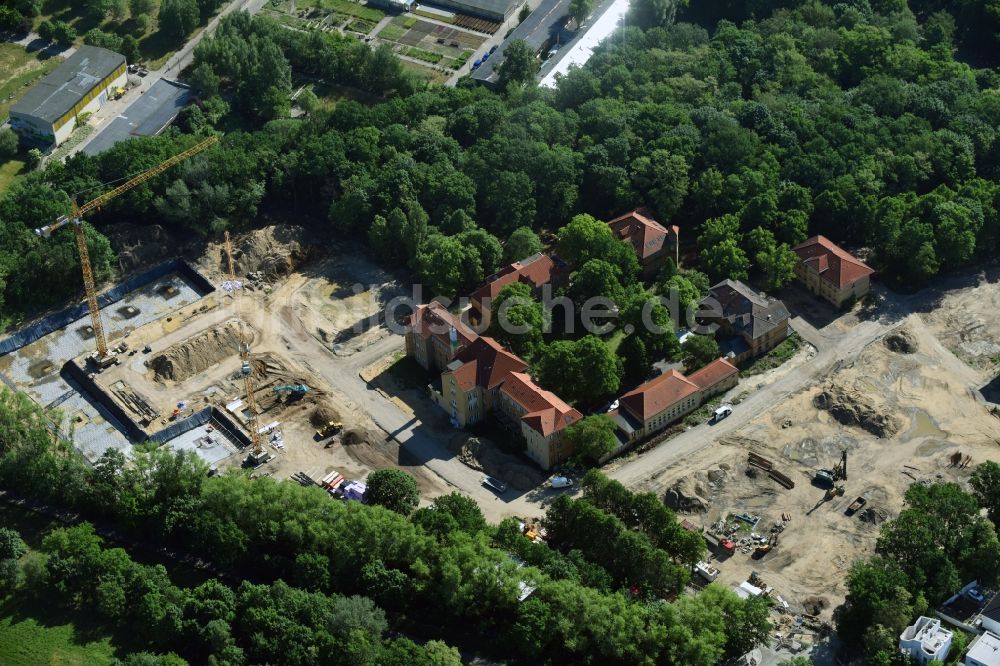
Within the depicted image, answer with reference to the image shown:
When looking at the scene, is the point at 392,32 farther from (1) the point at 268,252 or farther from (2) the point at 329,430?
(2) the point at 329,430

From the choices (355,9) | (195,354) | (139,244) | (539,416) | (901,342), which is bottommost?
(195,354)

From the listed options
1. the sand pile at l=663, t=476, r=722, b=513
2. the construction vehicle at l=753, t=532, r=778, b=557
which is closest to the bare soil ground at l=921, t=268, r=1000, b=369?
the construction vehicle at l=753, t=532, r=778, b=557

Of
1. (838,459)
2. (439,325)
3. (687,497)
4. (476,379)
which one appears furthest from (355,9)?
(838,459)

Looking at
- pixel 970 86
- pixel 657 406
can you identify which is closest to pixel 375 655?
pixel 657 406

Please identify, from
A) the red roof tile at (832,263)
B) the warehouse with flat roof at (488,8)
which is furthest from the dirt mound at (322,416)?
the warehouse with flat roof at (488,8)

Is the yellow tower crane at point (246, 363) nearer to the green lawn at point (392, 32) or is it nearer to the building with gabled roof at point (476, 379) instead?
the building with gabled roof at point (476, 379)

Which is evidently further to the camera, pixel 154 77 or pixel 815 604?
pixel 154 77

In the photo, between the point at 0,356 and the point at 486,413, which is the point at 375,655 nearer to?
the point at 486,413
